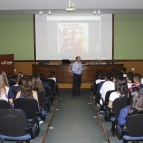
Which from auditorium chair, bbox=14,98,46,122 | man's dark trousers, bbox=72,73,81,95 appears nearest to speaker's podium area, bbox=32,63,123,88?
man's dark trousers, bbox=72,73,81,95

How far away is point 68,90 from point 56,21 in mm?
3845

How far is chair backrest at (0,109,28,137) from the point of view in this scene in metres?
3.15

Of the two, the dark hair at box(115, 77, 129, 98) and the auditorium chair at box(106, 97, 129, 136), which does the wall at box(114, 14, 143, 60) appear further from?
the auditorium chair at box(106, 97, 129, 136)

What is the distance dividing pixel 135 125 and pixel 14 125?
5.33ft

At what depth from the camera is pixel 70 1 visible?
30.0ft

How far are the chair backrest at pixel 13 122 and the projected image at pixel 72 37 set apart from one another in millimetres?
9029

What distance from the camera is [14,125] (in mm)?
3242

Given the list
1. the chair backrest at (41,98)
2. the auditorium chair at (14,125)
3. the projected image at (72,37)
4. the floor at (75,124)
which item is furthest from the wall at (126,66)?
the auditorium chair at (14,125)

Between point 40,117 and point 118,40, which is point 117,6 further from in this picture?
point 40,117

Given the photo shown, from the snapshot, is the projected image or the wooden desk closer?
the wooden desk

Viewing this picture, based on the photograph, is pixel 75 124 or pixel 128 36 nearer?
pixel 75 124

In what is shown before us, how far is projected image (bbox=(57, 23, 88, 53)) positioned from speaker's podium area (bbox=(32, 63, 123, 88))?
1.90 m

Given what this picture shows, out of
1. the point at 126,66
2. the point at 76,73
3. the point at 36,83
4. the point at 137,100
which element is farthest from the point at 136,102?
the point at 126,66

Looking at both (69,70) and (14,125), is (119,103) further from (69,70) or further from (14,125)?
(69,70)
